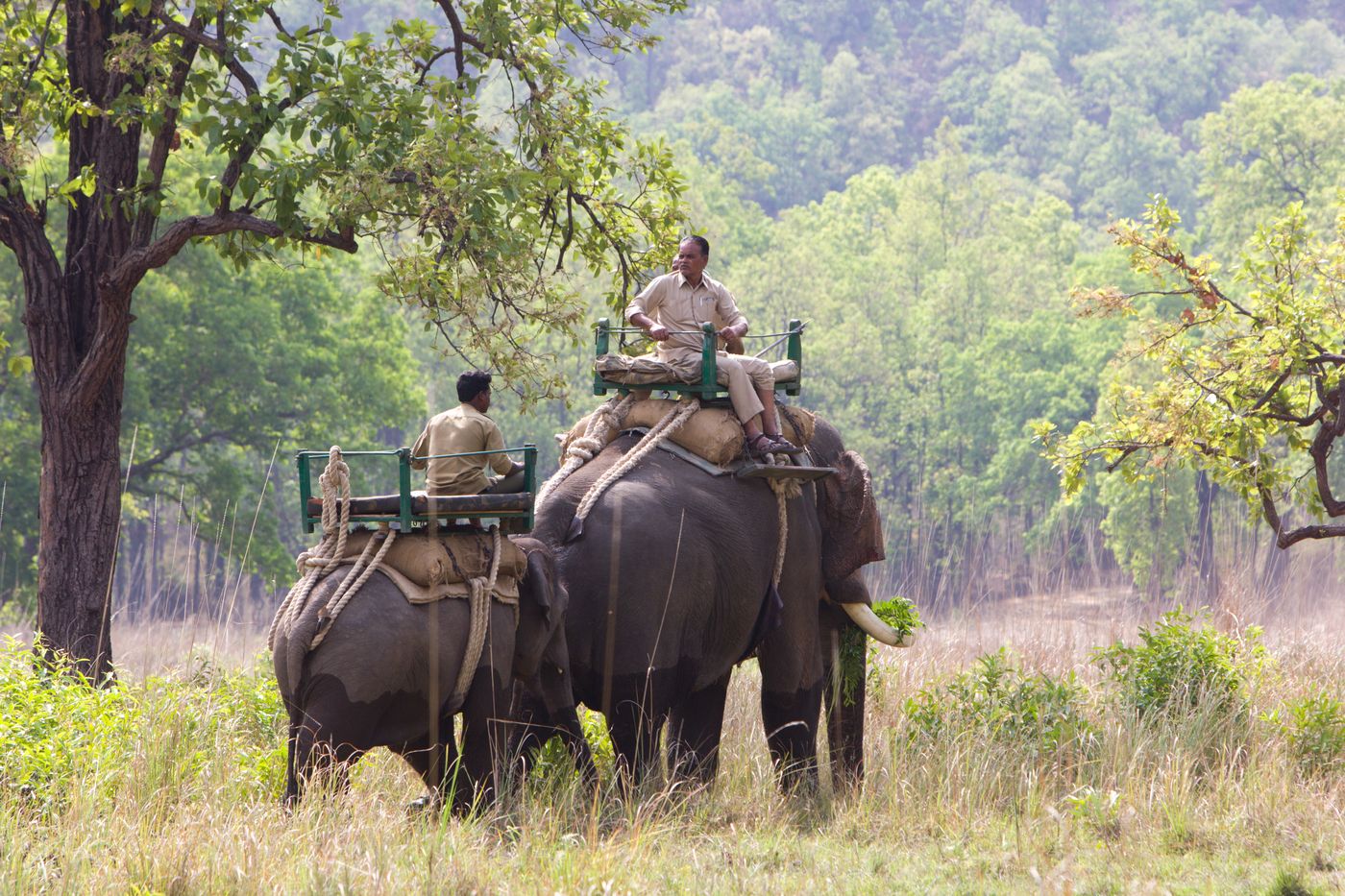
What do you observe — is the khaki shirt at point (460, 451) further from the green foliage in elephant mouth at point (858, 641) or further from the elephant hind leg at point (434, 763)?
the green foliage in elephant mouth at point (858, 641)

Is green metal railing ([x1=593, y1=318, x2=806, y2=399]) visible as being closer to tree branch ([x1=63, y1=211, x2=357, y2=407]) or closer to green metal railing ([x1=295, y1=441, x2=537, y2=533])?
green metal railing ([x1=295, y1=441, x2=537, y2=533])

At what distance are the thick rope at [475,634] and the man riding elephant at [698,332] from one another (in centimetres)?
215

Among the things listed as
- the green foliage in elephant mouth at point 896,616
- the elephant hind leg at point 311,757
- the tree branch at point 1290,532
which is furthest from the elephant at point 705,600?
the tree branch at point 1290,532

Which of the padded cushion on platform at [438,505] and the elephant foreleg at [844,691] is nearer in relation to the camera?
the padded cushion on platform at [438,505]

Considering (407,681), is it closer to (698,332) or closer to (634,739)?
(634,739)

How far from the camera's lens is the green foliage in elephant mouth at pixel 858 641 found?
9.60 meters

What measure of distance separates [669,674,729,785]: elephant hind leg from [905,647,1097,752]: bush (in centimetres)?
124

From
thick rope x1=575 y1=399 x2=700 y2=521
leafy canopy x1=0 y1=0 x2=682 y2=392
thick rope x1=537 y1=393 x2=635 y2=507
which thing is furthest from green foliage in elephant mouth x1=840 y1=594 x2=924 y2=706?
leafy canopy x1=0 y1=0 x2=682 y2=392

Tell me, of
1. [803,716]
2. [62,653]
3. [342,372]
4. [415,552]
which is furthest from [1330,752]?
[342,372]

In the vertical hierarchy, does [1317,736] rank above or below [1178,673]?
below

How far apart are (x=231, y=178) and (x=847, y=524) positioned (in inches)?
170

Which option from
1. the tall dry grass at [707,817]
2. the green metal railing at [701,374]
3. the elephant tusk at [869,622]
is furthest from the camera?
the elephant tusk at [869,622]

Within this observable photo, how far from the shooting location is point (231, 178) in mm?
10422

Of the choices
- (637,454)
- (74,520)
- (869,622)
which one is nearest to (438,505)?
(637,454)
